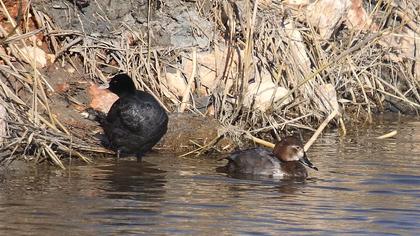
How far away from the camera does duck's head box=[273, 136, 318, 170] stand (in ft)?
32.7

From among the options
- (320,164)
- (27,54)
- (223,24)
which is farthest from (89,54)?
(320,164)

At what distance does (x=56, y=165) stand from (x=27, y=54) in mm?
1830

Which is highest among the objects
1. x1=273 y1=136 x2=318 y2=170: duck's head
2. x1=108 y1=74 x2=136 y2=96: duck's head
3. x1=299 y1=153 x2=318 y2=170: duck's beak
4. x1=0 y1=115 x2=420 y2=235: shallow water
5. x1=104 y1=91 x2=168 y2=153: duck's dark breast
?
x1=108 y1=74 x2=136 y2=96: duck's head

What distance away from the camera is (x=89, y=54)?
38.3ft

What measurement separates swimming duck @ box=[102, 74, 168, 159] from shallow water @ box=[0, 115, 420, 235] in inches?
7.6

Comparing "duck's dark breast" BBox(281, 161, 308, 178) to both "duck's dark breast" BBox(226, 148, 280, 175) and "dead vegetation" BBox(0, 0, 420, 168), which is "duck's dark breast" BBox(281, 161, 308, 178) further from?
"dead vegetation" BBox(0, 0, 420, 168)

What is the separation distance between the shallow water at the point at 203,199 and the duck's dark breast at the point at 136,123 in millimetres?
200

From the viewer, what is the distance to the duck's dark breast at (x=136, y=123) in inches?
398

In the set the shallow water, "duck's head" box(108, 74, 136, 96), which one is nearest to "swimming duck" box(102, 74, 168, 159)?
"duck's head" box(108, 74, 136, 96)

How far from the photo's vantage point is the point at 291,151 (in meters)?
10.1

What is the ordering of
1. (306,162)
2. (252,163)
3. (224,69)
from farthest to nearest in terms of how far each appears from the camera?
(224,69) → (306,162) → (252,163)

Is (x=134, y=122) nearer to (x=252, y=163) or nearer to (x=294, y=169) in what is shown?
(x=252, y=163)

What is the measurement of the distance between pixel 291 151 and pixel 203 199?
2066 mm

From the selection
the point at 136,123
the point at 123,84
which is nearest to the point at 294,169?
the point at 136,123
